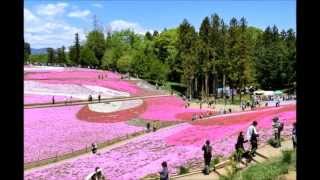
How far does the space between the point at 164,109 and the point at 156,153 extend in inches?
583

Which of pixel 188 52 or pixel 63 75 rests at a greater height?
pixel 188 52

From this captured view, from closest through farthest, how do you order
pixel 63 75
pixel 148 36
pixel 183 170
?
1. pixel 183 170
2. pixel 63 75
3. pixel 148 36

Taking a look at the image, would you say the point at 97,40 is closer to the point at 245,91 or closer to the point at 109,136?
the point at 245,91

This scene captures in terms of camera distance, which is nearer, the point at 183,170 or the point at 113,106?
the point at 183,170

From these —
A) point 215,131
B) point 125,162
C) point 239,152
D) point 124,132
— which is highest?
point 239,152

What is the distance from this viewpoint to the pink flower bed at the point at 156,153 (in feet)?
59.1

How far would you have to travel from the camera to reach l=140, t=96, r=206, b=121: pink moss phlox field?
105ft

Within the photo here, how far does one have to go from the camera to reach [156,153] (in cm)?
2008

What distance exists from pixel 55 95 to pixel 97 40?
1691 inches

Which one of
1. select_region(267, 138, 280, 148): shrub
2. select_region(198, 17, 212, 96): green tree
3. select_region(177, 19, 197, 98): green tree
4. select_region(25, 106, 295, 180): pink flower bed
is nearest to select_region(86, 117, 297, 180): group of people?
select_region(267, 138, 280, 148): shrub

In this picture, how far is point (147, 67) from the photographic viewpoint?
63656 mm

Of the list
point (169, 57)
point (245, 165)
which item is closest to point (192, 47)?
point (169, 57)

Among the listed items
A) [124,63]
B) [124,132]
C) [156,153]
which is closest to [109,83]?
[124,132]

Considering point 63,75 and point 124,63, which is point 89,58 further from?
point 63,75
